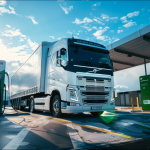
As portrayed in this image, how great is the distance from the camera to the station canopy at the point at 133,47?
39.6 feet

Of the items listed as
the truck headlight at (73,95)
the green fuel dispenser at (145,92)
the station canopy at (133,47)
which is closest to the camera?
the truck headlight at (73,95)

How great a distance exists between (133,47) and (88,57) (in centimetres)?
839

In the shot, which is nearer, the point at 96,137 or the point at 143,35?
the point at 96,137

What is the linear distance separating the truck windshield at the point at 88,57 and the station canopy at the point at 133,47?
535cm

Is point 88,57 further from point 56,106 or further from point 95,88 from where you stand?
point 56,106

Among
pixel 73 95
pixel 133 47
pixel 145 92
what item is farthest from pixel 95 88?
pixel 133 47

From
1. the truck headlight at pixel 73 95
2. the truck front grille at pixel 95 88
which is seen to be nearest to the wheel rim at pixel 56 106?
the truck headlight at pixel 73 95

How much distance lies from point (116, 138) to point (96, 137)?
44 cm

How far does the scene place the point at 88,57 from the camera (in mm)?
7430

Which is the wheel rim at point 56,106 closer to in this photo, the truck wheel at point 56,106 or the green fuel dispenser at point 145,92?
the truck wheel at point 56,106

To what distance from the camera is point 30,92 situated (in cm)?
1107

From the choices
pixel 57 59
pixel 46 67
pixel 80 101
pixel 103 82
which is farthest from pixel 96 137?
pixel 46 67

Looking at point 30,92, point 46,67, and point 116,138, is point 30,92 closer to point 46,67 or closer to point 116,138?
point 46,67

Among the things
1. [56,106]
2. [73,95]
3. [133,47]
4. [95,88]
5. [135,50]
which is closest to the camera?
[73,95]
